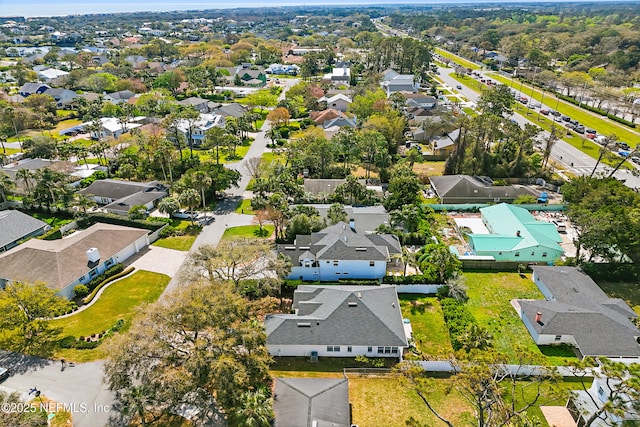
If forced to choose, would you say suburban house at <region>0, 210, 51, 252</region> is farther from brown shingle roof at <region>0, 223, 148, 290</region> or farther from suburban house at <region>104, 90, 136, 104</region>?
suburban house at <region>104, 90, 136, 104</region>

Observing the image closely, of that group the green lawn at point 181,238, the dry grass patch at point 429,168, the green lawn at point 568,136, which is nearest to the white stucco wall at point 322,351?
the green lawn at point 181,238

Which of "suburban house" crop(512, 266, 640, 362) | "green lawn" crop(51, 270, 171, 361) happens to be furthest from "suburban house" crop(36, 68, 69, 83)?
"suburban house" crop(512, 266, 640, 362)

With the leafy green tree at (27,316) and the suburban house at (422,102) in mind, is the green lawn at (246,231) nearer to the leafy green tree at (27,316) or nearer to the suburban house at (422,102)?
the leafy green tree at (27,316)

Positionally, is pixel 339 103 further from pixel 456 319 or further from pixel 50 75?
pixel 50 75

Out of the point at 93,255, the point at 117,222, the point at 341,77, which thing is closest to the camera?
the point at 93,255

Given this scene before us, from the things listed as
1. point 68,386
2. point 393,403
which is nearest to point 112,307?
point 68,386

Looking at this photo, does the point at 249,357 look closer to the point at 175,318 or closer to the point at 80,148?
the point at 175,318

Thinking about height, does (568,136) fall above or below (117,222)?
above
